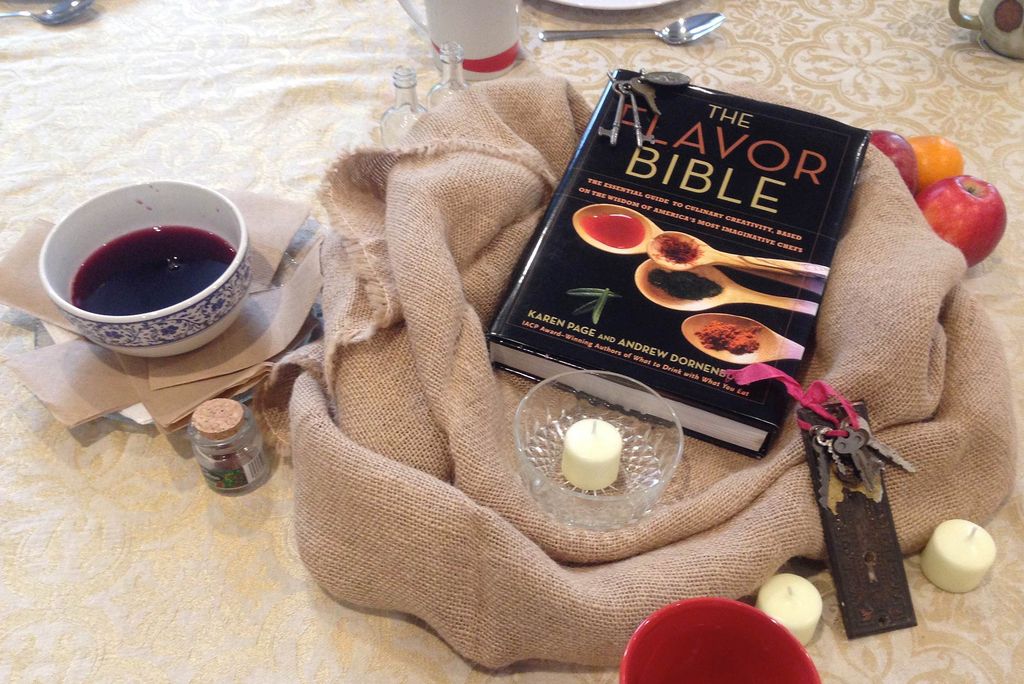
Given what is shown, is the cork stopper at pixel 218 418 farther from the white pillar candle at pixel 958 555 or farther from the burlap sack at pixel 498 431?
the white pillar candle at pixel 958 555

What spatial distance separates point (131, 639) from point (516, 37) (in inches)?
26.9

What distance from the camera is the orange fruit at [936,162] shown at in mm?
771

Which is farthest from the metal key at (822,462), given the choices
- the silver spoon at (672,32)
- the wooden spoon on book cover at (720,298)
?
the silver spoon at (672,32)

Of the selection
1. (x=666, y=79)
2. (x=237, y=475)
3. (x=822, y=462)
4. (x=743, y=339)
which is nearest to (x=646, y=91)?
(x=666, y=79)

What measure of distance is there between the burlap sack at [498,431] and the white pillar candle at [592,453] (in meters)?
0.04

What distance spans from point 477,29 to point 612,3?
0.20 m

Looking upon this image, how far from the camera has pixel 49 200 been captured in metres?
0.78

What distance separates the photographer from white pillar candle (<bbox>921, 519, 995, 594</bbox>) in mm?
521

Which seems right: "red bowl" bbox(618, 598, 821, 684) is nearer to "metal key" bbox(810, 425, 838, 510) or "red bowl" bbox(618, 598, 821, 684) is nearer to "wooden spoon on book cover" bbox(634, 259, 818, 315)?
"metal key" bbox(810, 425, 838, 510)

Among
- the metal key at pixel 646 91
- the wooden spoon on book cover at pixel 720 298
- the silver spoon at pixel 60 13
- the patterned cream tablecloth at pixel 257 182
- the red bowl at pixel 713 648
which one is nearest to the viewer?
the red bowl at pixel 713 648

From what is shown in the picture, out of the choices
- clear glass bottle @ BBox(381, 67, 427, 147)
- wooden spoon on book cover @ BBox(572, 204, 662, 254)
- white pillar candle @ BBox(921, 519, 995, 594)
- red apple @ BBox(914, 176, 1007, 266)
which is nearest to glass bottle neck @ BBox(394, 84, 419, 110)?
clear glass bottle @ BBox(381, 67, 427, 147)

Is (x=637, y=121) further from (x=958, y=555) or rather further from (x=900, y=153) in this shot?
(x=958, y=555)

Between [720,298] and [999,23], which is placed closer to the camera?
[720,298]

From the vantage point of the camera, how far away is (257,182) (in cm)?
81
